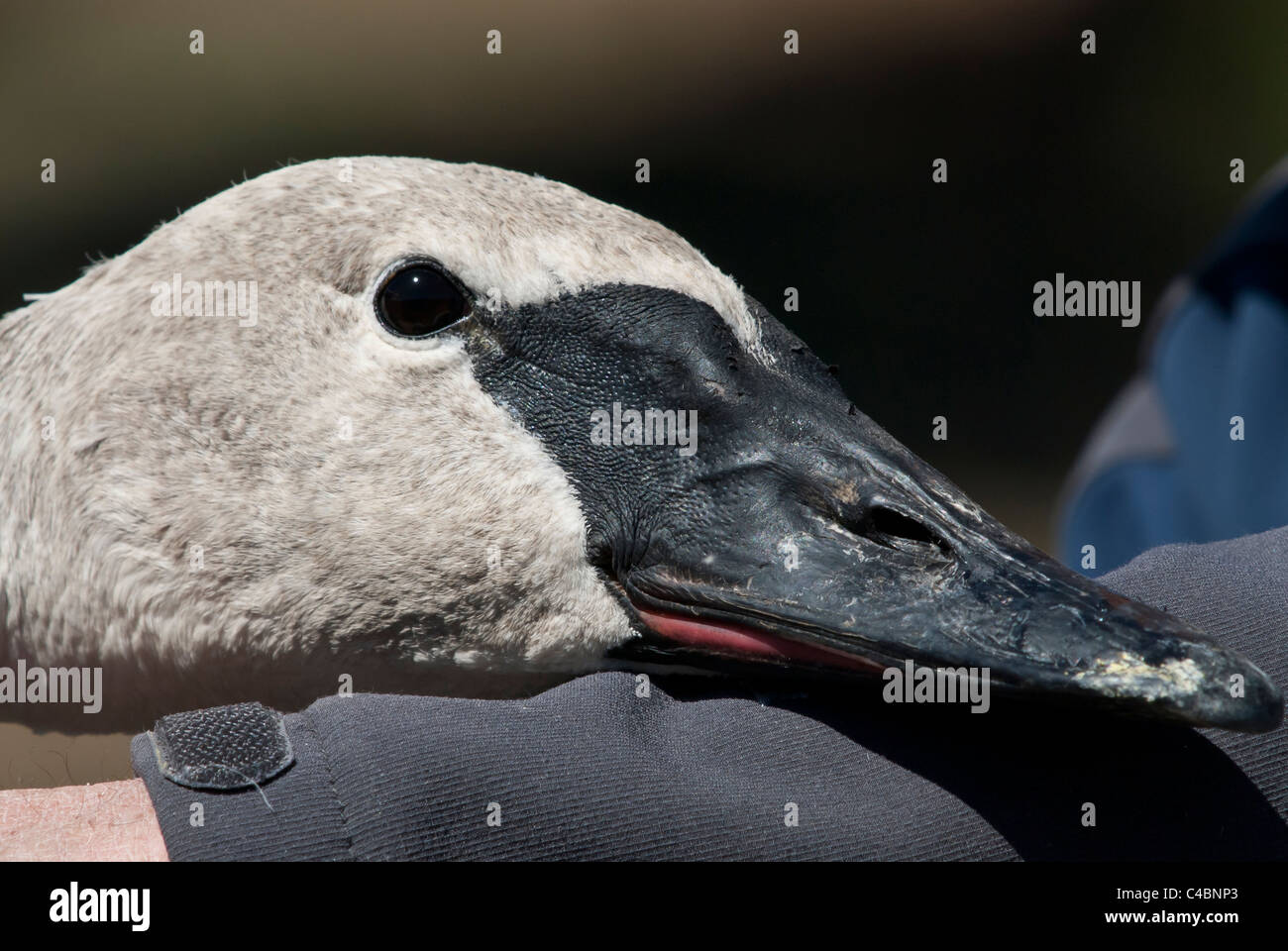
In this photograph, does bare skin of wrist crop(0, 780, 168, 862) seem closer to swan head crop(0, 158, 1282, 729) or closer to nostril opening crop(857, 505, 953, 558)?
swan head crop(0, 158, 1282, 729)

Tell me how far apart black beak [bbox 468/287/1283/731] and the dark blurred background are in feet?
22.0

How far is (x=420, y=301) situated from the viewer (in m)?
2.32

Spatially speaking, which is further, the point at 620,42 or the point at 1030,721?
the point at 620,42

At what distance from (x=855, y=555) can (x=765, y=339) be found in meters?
0.51

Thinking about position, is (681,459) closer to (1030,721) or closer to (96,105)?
(1030,721)

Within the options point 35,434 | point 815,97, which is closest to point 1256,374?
point 35,434

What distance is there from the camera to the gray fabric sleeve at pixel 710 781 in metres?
1.69

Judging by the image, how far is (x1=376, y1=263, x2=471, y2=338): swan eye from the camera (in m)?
2.32

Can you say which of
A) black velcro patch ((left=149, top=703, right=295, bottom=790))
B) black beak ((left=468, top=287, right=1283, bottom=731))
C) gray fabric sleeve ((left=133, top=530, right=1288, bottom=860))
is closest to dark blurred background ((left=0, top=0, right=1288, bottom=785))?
black beak ((left=468, top=287, right=1283, bottom=731))

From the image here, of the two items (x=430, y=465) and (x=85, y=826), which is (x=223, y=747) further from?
(x=430, y=465)

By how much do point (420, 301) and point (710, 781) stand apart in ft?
3.23

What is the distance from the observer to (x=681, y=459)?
7.07 ft

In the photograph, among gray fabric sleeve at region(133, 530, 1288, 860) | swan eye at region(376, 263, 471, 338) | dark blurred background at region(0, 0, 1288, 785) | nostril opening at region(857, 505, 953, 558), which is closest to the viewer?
gray fabric sleeve at region(133, 530, 1288, 860)

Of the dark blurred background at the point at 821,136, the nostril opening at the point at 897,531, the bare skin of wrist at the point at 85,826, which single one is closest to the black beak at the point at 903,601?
the nostril opening at the point at 897,531
